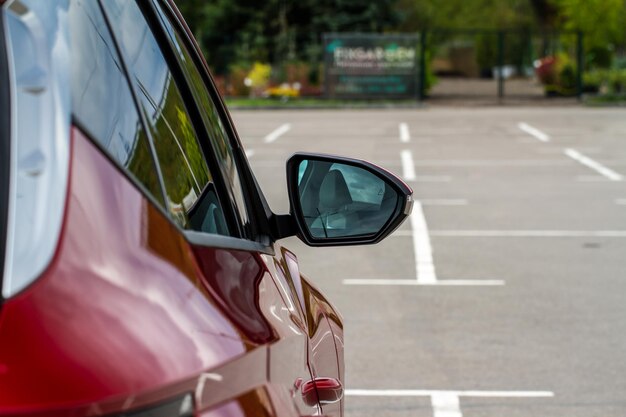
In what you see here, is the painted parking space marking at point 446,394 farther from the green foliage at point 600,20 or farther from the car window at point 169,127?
the green foliage at point 600,20

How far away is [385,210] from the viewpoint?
2.82 metres

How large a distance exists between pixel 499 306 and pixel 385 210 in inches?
230

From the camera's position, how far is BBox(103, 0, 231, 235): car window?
1782 millimetres

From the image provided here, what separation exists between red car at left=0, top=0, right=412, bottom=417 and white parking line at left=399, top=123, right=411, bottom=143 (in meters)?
22.6

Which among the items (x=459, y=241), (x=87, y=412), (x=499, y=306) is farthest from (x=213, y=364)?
(x=459, y=241)

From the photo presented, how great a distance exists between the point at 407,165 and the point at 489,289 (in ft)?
34.1

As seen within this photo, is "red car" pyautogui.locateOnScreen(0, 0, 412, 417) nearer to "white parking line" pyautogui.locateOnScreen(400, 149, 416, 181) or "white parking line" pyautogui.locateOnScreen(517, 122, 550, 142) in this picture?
"white parking line" pyautogui.locateOnScreen(400, 149, 416, 181)

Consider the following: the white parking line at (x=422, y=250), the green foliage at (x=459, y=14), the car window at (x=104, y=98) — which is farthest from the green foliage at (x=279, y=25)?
the car window at (x=104, y=98)

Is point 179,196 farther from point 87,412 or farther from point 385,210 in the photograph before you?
point 385,210

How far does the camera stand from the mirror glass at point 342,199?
8.99 feet

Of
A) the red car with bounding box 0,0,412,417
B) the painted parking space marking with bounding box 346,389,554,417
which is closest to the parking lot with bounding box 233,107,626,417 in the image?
the painted parking space marking with bounding box 346,389,554,417

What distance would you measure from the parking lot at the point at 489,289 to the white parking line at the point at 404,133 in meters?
3.37

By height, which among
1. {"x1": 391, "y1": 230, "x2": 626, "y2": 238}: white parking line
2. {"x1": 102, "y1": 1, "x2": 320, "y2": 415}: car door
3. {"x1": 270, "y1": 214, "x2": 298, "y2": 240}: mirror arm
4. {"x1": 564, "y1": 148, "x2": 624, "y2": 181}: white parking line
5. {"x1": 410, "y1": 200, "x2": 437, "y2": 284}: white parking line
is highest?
{"x1": 102, "y1": 1, "x2": 320, "y2": 415}: car door

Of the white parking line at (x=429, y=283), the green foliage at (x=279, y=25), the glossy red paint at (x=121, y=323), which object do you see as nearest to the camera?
the glossy red paint at (x=121, y=323)
